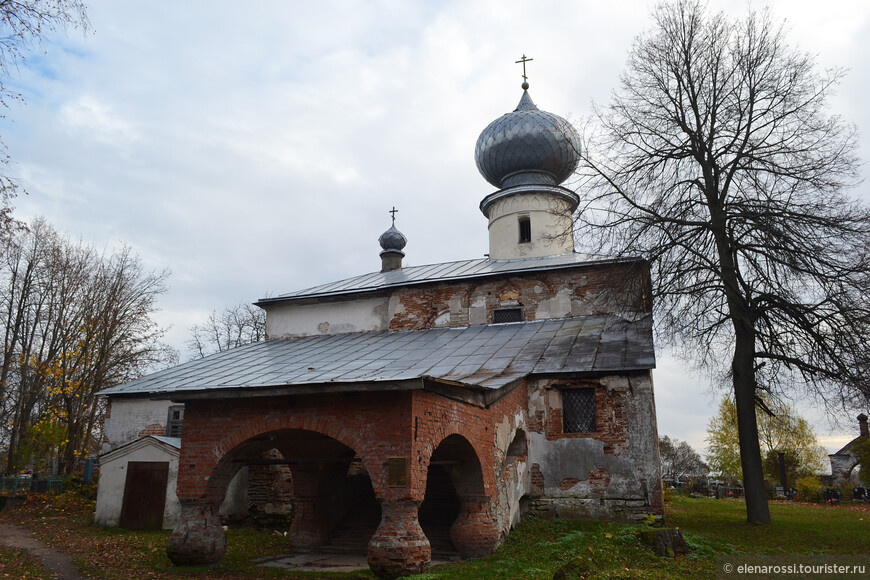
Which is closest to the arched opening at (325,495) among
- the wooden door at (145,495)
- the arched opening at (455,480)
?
the arched opening at (455,480)

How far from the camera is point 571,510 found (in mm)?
11898

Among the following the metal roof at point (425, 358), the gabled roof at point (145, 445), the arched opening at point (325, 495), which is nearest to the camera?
the metal roof at point (425, 358)

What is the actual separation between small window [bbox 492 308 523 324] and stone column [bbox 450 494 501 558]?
668 cm

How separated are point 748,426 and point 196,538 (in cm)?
998

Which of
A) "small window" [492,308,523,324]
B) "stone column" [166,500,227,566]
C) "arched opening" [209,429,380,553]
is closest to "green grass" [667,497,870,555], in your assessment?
"small window" [492,308,523,324]

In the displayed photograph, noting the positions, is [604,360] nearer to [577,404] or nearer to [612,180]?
[577,404]

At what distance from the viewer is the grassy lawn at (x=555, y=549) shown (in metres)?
7.81

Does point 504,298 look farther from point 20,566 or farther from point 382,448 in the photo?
point 20,566

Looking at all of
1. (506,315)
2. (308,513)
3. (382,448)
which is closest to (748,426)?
(506,315)

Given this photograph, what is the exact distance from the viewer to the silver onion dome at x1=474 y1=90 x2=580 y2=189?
18.6 metres

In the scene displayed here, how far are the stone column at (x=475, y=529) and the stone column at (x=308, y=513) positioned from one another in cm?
312

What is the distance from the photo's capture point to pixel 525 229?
18.5 metres

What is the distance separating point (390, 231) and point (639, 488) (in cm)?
1313

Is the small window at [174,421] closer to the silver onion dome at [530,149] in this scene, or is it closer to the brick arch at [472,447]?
the brick arch at [472,447]
